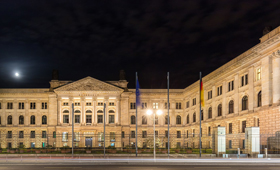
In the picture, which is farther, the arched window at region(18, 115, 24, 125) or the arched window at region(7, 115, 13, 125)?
the arched window at region(18, 115, 24, 125)

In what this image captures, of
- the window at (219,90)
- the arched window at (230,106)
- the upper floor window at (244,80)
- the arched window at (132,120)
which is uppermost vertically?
the upper floor window at (244,80)

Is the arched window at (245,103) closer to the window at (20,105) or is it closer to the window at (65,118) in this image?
the window at (65,118)

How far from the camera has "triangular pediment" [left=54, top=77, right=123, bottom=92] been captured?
315ft

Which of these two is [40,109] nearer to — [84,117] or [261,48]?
[84,117]

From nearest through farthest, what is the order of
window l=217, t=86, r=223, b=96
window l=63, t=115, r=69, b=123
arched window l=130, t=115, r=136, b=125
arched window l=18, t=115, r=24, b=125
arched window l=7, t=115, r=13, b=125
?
window l=217, t=86, r=223, b=96, window l=63, t=115, r=69, b=123, arched window l=7, t=115, r=13, b=125, arched window l=18, t=115, r=24, b=125, arched window l=130, t=115, r=136, b=125

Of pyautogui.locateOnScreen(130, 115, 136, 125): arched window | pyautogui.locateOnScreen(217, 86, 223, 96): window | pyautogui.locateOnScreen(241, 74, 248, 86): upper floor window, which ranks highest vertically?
pyautogui.locateOnScreen(241, 74, 248, 86): upper floor window

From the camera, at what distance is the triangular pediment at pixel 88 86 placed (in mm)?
96062

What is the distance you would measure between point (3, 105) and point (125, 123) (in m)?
36.3

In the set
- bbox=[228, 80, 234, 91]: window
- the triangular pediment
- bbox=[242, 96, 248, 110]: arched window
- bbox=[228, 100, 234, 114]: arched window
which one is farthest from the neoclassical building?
bbox=[242, 96, 248, 110]: arched window

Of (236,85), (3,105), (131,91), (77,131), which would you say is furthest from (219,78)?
(3,105)

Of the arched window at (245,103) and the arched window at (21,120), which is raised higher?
the arched window at (245,103)

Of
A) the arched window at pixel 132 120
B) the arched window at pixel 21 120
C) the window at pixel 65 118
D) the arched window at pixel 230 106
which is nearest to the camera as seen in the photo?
the arched window at pixel 230 106

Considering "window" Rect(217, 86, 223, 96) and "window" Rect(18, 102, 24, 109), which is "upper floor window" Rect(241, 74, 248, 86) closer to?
"window" Rect(217, 86, 223, 96)

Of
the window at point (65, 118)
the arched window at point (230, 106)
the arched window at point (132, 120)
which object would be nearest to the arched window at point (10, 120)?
the window at point (65, 118)
